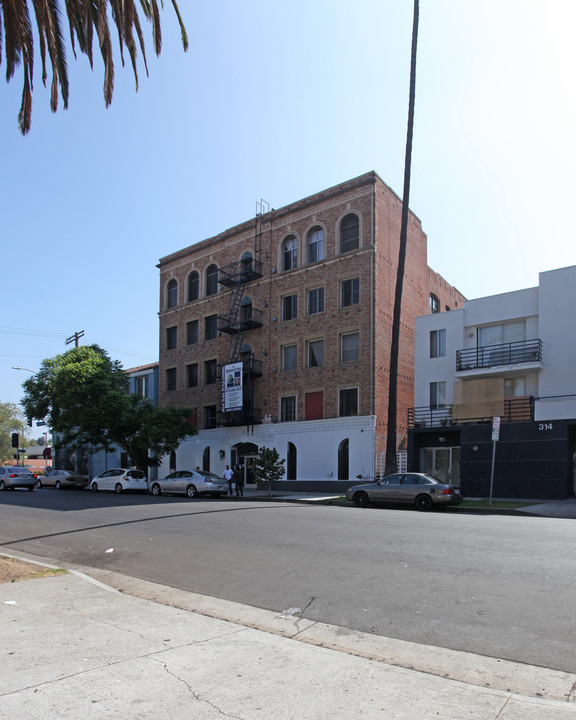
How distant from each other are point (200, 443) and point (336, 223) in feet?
54.5

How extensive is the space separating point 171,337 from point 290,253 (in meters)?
12.1

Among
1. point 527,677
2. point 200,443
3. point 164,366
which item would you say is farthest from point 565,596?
point 164,366

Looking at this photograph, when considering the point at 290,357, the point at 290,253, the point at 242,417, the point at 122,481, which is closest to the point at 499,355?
the point at 290,357

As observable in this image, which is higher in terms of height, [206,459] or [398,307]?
[398,307]

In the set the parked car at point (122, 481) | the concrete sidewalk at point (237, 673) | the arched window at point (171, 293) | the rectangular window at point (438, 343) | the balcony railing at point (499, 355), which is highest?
the arched window at point (171, 293)

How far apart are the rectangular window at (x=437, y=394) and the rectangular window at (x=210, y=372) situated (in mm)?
14412

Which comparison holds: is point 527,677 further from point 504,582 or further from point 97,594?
point 97,594

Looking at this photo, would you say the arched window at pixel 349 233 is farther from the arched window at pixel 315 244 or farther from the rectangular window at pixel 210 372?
the rectangular window at pixel 210 372

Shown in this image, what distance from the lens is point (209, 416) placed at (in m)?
39.7

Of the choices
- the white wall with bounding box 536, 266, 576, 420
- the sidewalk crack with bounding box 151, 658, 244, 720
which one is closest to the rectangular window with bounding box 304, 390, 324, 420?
the white wall with bounding box 536, 266, 576, 420

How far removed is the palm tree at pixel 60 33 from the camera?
833 cm

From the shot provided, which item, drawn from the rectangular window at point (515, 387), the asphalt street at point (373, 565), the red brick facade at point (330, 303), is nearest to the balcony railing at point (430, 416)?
the red brick facade at point (330, 303)

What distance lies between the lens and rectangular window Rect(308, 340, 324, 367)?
3391 centimetres

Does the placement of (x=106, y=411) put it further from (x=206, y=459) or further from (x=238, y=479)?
(x=238, y=479)
